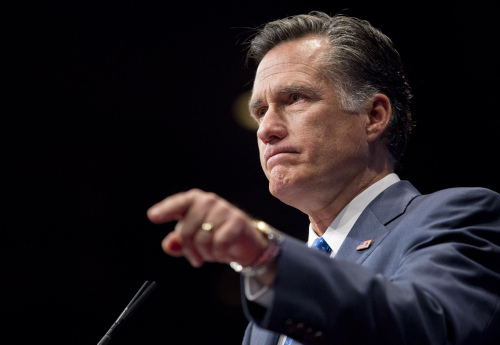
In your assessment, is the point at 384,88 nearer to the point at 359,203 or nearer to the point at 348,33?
the point at 348,33

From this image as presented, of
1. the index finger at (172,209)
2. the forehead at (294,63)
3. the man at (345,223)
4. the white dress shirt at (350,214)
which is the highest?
the forehead at (294,63)

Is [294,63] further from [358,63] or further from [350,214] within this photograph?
[350,214]

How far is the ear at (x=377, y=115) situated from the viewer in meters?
2.12

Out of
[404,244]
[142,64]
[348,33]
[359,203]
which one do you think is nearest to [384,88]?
[348,33]

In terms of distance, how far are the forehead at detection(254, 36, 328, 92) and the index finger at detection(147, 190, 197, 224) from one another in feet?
4.18

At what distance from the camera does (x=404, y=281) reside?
46.7 inches

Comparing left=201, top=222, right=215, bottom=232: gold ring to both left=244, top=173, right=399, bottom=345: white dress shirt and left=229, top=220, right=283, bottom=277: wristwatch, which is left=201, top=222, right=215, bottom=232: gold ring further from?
left=244, top=173, right=399, bottom=345: white dress shirt

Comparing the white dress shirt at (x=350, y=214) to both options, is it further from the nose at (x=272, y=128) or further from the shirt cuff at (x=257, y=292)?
the shirt cuff at (x=257, y=292)

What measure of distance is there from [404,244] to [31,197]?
2790mm

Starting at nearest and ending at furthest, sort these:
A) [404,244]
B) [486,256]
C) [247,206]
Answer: [486,256]
[404,244]
[247,206]

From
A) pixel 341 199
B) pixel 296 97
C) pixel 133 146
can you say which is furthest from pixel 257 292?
pixel 133 146

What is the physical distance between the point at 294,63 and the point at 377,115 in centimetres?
40

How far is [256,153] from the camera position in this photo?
3.81m

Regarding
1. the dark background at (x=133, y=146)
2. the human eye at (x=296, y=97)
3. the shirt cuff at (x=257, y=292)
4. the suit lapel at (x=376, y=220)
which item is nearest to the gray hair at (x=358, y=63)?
the human eye at (x=296, y=97)
